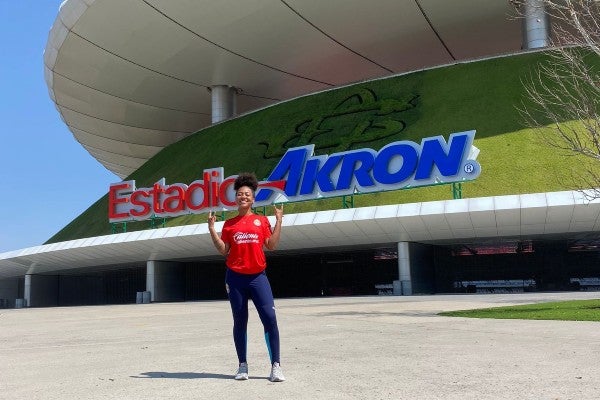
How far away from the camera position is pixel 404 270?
83.0 feet

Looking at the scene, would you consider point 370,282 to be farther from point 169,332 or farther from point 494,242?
point 169,332

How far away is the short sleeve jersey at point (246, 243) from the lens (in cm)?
509

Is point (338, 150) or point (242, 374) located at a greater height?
point (338, 150)

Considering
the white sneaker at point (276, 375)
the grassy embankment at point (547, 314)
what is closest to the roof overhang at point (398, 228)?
the grassy embankment at point (547, 314)

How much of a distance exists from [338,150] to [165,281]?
41.0 feet

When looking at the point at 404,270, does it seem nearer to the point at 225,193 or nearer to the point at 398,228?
the point at 398,228

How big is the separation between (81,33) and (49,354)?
2803cm

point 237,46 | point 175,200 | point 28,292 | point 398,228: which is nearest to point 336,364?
point 398,228

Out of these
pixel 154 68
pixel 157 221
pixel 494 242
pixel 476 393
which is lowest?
pixel 476 393

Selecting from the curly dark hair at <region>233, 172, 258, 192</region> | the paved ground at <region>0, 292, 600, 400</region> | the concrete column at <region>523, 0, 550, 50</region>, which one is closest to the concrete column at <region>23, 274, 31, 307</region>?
the paved ground at <region>0, 292, 600, 400</region>

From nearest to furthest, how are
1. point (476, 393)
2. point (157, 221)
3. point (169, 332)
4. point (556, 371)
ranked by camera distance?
1. point (476, 393)
2. point (556, 371)
3. point (169, 332)
4. point (157, 221)

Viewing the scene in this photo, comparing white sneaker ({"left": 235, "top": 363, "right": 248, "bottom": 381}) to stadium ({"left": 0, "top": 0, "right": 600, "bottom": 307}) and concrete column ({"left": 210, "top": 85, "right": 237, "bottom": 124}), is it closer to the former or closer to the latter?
stadium ({"left": 0, "top": 0, "right": 600, "bottom": 307})

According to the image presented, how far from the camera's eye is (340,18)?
100ft

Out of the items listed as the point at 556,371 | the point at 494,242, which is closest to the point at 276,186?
the point at 494,242
